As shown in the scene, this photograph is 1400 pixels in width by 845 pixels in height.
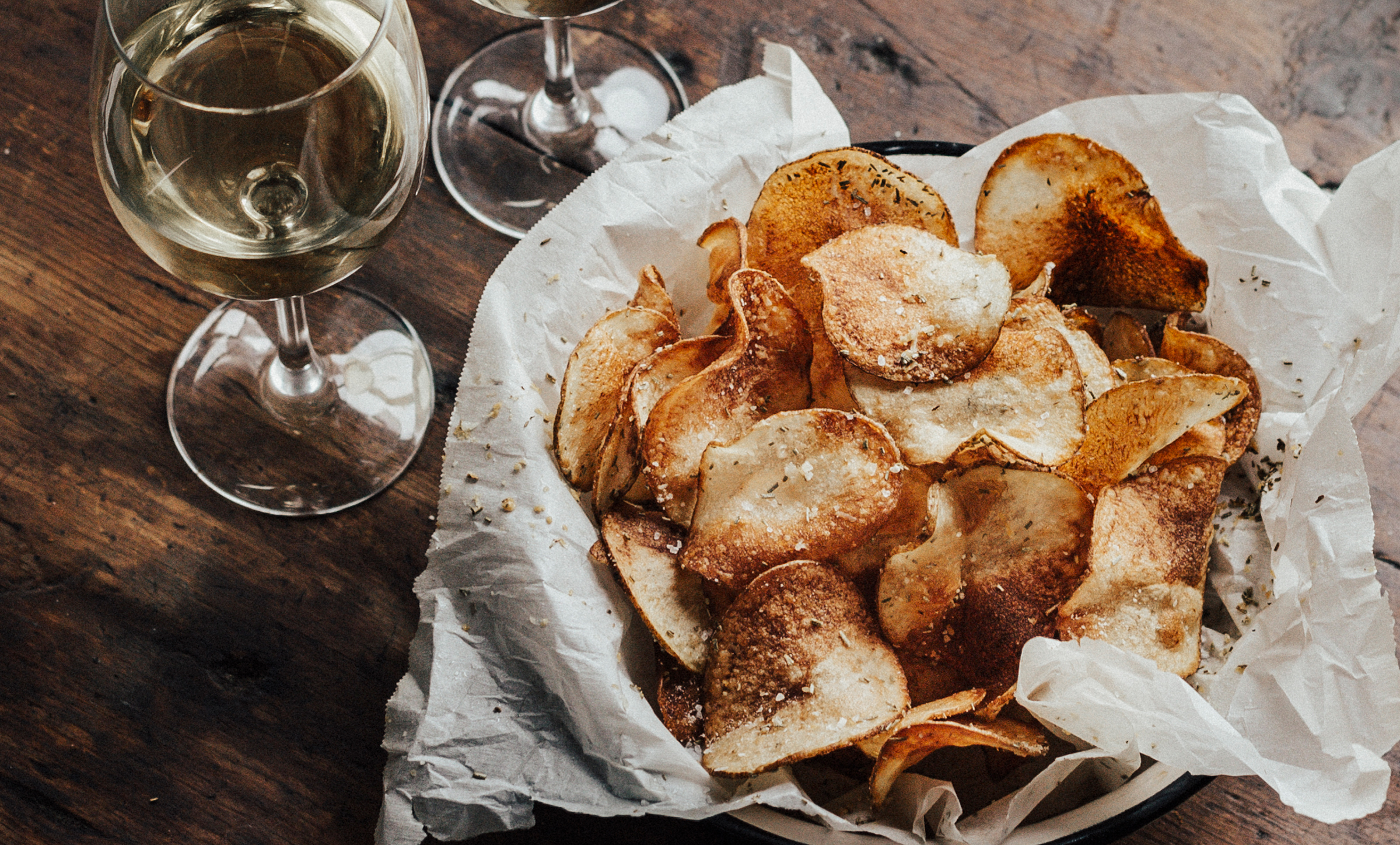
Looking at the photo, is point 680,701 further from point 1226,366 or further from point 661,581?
point 1226,366

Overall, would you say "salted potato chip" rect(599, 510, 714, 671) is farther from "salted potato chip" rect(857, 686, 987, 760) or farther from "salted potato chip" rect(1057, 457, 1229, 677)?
"salted potato chip" rect(1057, 457, 1229, 677)

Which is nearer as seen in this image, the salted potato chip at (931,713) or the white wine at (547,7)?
the salted potato chip at (931,713)

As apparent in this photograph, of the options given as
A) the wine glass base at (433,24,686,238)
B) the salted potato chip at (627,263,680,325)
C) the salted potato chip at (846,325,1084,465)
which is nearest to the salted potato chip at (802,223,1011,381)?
the salted potato chip at (846,325,1084,465)

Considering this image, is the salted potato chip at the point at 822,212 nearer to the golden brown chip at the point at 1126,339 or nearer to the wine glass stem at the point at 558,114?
the golden brown chip at the point at 1126,339

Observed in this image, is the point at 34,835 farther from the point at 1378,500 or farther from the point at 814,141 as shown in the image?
the point at 1378,500

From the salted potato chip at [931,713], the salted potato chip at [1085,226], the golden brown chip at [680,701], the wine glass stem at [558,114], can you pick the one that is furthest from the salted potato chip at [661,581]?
the wine glass stem at [558,114]

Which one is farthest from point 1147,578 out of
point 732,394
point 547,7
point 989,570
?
point 547,7

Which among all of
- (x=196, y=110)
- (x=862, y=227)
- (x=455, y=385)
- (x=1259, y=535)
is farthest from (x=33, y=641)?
(x=1259, y=535)
